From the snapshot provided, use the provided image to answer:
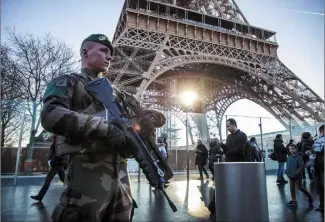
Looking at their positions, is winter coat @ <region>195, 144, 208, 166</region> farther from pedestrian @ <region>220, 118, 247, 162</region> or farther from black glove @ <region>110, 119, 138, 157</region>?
black glove @ <region>110, 119, 138, 157</region>

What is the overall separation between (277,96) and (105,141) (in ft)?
77.7

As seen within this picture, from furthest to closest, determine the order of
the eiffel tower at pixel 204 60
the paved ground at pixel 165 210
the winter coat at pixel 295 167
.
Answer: the eiffel tower at pixel 204 60 < the winter coat at pixel 295 167 < the paved ground at pixel 165 210

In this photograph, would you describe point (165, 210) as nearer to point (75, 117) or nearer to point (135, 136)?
point (135, 136)

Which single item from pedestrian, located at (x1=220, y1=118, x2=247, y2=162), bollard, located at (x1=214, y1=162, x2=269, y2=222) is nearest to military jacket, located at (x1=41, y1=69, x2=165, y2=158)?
bollard, located at (x1=214, y1=162, x2=269, y2=222)

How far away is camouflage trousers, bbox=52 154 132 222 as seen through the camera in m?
1.39

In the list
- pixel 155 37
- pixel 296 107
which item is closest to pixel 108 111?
pixel 155 37

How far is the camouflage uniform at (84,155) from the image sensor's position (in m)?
1.34

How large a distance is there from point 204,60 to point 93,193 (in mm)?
19408

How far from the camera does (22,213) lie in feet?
15.1

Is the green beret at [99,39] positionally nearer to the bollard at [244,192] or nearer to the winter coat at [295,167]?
the bollard at [244,192]

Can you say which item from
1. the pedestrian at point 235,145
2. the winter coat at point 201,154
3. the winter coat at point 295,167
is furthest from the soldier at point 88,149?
the winter coat at point 201,154

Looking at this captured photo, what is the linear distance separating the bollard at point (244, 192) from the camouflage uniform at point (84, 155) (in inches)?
65.9

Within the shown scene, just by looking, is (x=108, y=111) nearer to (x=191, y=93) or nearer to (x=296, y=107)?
(x=296, y=107)

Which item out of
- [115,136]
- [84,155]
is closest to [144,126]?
[115,136]
